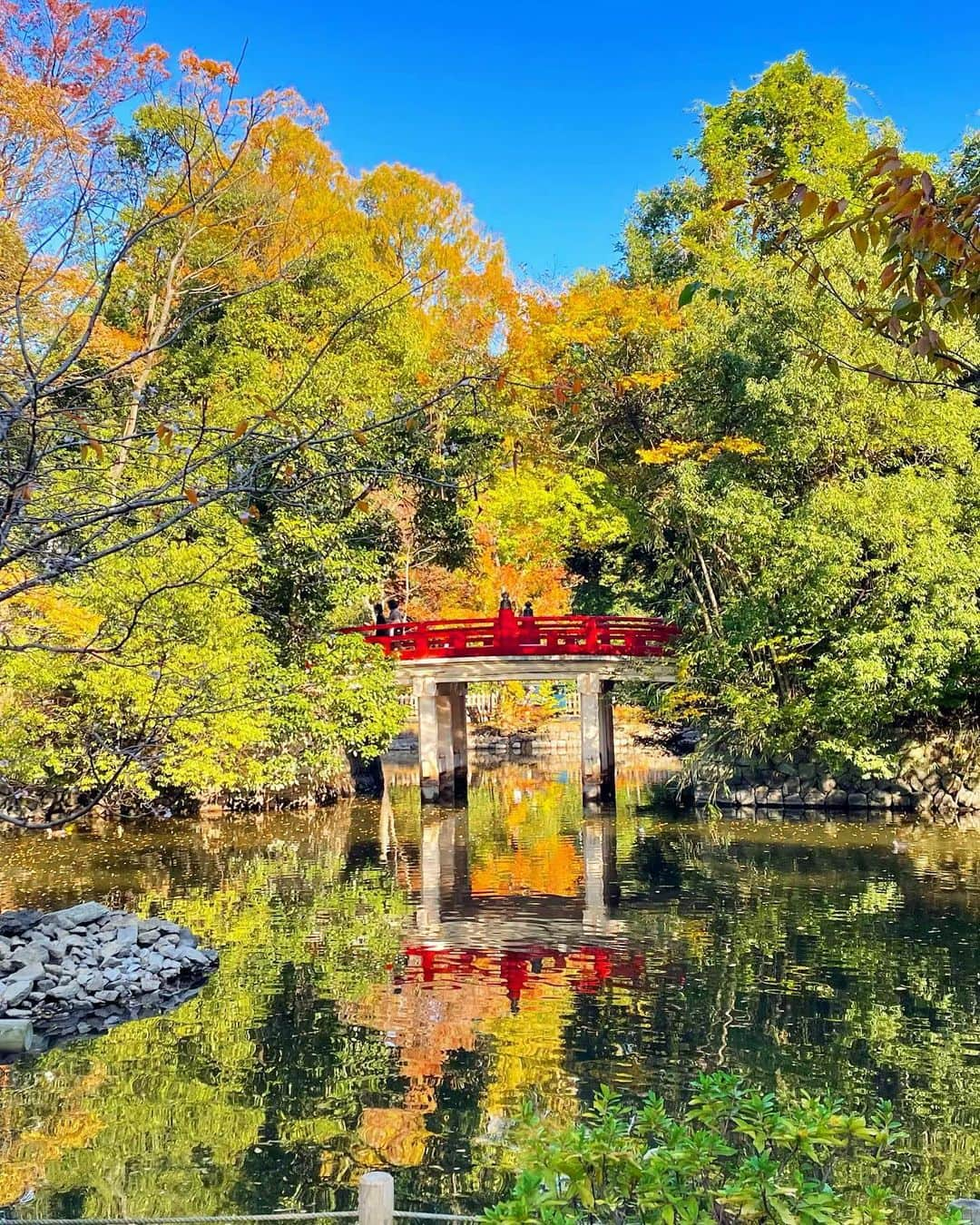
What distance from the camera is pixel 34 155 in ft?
47.3

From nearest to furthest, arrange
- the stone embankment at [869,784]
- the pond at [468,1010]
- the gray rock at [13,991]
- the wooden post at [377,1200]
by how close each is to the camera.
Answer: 1. the wooden post at [377,1200]
2. the pond at [468,1010]
3. the gray rock at [13,991]
4. the stone embankment at [869,784]

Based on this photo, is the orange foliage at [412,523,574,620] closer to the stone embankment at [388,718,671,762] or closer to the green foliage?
the stone embankment at [388,718,671,762]

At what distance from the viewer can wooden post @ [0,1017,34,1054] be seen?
896cm

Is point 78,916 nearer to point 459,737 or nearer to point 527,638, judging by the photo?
point 527,638

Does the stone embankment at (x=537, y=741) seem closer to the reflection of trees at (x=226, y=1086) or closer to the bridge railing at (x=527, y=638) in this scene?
the bridge railing at (x=527, y=638)

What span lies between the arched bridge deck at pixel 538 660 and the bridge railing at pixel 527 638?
0.02 meters

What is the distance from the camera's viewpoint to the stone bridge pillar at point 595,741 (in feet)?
75.4

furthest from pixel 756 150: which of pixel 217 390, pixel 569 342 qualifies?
pixel 217 390

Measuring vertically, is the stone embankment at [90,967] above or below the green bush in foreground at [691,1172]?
below

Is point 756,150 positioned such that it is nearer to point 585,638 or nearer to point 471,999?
point 585,638

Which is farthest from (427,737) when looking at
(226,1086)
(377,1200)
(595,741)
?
(377,1200)

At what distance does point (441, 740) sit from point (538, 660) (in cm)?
324

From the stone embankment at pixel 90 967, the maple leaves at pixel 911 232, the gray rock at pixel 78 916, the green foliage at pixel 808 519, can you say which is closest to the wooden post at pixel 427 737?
the green foliage at pixel 808 519

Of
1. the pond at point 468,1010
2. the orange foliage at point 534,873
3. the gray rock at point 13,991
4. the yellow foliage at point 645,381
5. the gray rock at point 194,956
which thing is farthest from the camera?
the yellow foliage at point 645,381
